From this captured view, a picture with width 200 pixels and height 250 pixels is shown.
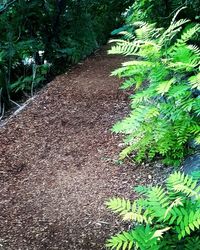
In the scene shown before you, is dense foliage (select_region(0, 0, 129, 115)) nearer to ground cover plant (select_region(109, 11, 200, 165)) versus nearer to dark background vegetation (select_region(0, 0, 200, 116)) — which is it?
dark background vegetation (select_region(0, 0, 200, 116))

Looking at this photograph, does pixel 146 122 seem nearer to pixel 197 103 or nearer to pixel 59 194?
pixel 197 103

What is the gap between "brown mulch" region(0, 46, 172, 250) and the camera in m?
3.41

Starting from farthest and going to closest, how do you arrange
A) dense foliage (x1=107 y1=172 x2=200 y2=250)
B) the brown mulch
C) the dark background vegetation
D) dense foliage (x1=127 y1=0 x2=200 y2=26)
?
the dark background vegetation
dense foliage (x1=127 y1=0 x2=200 y2=26)
the brown mulch
dense foliage (x1=107 y1=172 x2=200 y2=250)

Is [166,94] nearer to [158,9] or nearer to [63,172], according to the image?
[63,172]

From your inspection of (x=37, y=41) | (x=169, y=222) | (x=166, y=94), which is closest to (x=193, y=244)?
(x=169, y=222)

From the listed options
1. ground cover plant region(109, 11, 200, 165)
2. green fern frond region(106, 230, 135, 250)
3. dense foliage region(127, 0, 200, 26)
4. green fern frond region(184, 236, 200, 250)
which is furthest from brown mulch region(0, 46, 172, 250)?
dense foliage region(127, 0, 200, 26)

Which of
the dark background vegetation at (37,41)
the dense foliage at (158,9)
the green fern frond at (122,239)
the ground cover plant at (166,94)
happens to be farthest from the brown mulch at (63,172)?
the dense foliage at (158,9)

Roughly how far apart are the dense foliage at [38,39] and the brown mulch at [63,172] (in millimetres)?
1250

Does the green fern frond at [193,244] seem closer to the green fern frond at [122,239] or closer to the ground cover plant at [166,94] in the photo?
the green fern frond at [122,239]

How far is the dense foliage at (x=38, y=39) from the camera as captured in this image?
24.7ft

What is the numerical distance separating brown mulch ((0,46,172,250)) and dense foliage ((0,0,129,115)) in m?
1.25

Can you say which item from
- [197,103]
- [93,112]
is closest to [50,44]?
[93,112]

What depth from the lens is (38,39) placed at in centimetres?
835

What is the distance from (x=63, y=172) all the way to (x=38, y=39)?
4.87 metres
